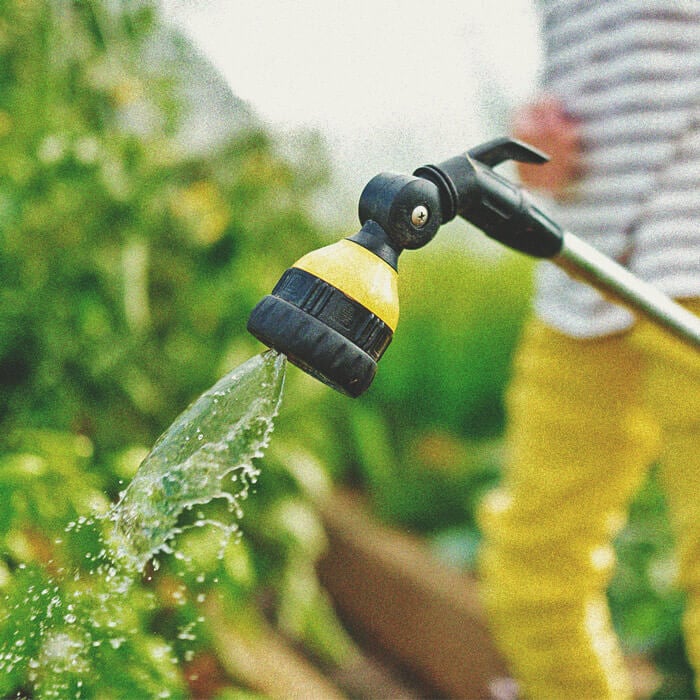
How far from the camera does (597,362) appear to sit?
3.55 feet

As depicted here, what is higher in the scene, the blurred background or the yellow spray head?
the blurred background

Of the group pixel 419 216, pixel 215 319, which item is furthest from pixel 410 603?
pixel 419 216

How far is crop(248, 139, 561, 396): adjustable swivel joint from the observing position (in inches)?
21.2

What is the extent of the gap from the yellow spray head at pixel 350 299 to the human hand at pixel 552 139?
0.50 m

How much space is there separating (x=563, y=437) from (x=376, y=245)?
635 millimetres

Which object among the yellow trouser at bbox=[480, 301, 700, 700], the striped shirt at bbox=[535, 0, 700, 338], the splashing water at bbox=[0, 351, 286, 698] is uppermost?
the striped shirt at bbox=[535, 0, 700, 338]

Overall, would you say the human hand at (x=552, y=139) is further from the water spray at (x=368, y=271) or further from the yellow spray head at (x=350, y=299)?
the yellow spray head at (x=350, y=299)

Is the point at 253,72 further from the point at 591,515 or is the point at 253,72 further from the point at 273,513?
the point at 591,515

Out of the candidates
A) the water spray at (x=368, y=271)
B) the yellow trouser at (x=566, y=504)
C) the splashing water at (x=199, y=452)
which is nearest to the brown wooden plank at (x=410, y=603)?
the yellow trouser at (x=566, y=504)

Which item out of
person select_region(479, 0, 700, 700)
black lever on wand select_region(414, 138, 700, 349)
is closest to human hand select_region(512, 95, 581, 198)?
person select_region(479, 0, 700, 700)

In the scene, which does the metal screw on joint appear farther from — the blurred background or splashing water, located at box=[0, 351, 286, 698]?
the blurred background

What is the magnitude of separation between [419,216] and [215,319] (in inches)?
40.2

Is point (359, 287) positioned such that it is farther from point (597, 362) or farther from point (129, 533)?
point (597, 362)

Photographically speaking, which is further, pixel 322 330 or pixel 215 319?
pixel 215 319
